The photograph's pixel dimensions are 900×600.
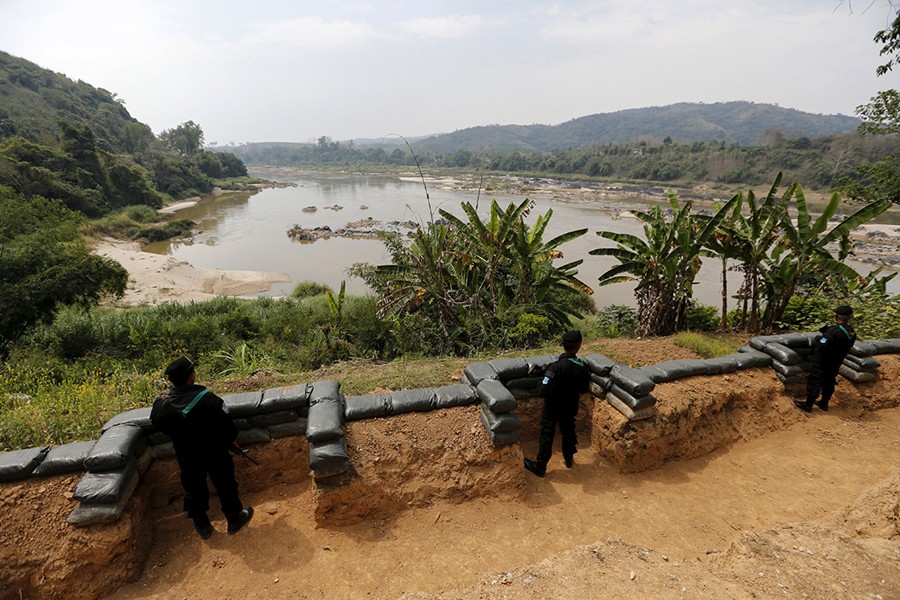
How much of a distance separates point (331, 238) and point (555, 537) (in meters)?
31.8

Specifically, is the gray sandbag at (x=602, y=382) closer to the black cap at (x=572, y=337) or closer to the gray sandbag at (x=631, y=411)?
the gray sandbag at (x=631, y=411)

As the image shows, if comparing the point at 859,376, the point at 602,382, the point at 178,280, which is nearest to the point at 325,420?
the point at 602,382

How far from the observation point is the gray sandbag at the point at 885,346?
554cm

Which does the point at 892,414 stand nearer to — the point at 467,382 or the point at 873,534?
the point at 873,534

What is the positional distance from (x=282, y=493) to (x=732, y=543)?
12.9 feet

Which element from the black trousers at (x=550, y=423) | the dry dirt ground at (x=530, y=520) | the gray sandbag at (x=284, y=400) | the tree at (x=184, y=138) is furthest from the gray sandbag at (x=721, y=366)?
the tree at (x=184, y=138)

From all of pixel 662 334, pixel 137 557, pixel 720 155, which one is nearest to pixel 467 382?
pixel 137 557

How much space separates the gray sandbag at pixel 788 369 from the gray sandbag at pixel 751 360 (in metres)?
0.09

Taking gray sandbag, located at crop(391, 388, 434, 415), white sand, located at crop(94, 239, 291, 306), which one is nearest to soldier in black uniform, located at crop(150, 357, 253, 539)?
gray sandbag, located at crop(391, 388, 434, 415)

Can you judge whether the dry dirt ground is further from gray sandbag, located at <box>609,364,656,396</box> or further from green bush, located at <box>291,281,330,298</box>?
green bush, located at <box>291,281,330,298</box>

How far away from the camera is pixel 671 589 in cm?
267

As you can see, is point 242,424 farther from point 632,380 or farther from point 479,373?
point 632,380

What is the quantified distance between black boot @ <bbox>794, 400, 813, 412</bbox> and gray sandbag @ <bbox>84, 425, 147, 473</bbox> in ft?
23.7

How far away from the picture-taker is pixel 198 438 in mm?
3273
